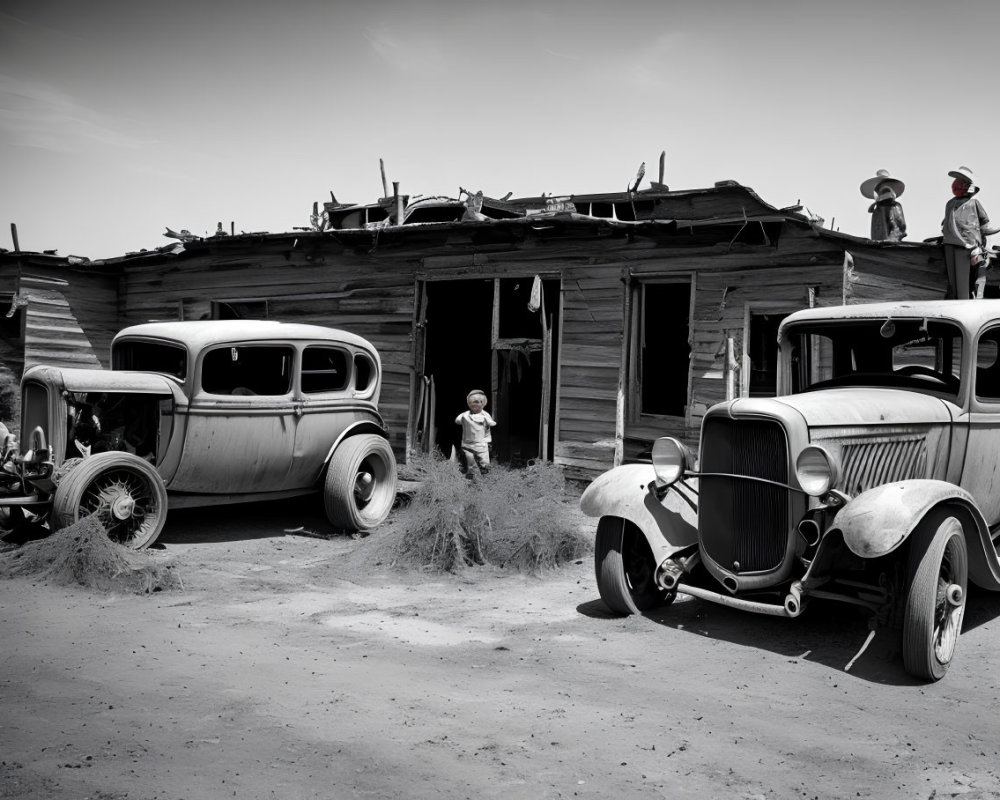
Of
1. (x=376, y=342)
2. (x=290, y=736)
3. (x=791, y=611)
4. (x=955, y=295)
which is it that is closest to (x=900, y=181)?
(x=955, y=295)

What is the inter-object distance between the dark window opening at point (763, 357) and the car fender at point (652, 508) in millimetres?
4971

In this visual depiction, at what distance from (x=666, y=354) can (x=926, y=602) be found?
7.91 m

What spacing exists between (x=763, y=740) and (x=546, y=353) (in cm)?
802

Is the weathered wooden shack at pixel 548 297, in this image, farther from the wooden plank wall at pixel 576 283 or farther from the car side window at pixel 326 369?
the car side window at pixel 326 369

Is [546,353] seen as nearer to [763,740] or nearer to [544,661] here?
[544,661]

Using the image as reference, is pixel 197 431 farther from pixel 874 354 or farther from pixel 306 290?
pixel 306 290

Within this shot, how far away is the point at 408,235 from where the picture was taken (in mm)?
12656

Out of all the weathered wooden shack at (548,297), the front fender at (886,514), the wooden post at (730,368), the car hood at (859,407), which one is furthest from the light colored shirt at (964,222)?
the front fender at (886,514)

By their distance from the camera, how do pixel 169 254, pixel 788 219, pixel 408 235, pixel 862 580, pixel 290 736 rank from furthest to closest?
pixel 169 254
pixel 408 235
pixel 788 219
pixel 862 580
pixel 290 736

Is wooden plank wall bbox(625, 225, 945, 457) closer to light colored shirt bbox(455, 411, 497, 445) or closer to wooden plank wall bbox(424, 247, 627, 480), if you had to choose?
wooden plank wall bbox(424, 247, 627, 480)

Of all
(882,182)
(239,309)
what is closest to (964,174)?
(882,182)

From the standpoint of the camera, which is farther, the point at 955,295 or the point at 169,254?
the point at 169,254

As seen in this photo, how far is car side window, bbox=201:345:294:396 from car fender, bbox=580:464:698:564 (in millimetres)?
3955

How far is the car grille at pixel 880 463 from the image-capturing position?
5.30m
